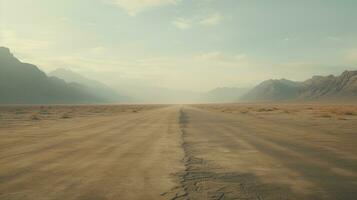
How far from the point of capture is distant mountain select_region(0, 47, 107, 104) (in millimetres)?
157000

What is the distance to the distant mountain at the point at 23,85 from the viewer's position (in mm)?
157000

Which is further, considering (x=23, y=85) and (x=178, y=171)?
(x=23, y=85)

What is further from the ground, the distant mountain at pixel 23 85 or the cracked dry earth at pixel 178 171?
the distant mountain at pixel 23 85

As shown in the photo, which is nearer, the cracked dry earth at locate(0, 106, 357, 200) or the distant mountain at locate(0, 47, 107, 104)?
the cracked dry earth at locate(0, 106, 357, 200)

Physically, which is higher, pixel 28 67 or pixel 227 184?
pixel 28 67

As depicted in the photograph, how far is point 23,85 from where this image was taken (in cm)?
17075

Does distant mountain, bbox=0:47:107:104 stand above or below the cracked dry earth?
above

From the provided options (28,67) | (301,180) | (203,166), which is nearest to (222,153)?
(203,166)

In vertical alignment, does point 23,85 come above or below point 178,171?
above

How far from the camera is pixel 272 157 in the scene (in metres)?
11.9

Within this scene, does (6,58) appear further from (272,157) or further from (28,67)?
(272,157)

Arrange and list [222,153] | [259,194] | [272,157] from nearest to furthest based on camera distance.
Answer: [259,194] < [272,157] < [222,153]

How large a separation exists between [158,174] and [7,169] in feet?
12.8

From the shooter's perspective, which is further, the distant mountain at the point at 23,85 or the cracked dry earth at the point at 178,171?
the distant mountain at the point at 23,85
